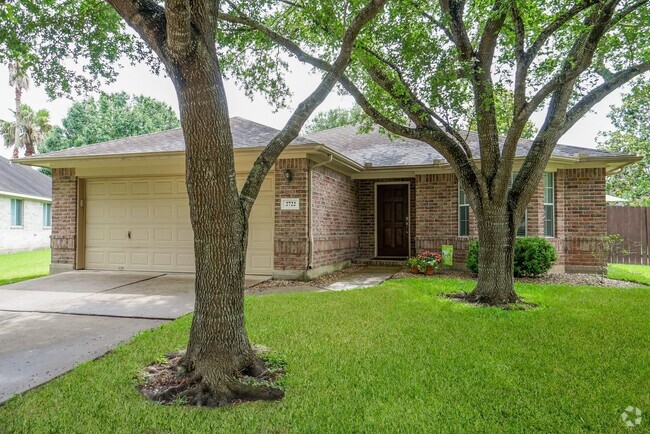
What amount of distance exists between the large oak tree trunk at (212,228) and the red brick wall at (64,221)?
8.28 m

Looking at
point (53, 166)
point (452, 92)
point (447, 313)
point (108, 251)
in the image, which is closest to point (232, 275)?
point (447, 313)

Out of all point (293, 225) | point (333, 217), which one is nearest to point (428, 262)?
point (333, 217)

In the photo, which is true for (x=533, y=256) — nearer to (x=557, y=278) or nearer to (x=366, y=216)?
(x=557, y=278)

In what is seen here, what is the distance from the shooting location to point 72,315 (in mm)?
5676

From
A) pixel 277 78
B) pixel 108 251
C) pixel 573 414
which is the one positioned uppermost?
pixel 277 78

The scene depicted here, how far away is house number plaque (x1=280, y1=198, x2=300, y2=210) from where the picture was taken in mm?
8781

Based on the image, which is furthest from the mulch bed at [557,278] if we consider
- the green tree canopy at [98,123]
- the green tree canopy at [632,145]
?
the green tree canopy at [98,123]

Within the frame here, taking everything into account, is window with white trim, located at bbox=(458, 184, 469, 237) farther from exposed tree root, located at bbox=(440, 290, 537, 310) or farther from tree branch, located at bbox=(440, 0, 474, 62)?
tree branch, located at bbox=(440, 0, 474, 62)

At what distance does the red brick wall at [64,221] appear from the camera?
999 cm

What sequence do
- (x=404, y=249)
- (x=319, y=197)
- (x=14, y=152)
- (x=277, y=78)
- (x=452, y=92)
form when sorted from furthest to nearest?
(x=14, y=152)
(x=404, y=249)
(x=319, y=197)
(x=277, y=78)
(x=452, y=92)

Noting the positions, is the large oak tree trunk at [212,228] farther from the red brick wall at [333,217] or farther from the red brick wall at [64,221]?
the red brick wall at [64,221]

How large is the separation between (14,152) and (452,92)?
34.9 m

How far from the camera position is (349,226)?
11695 mm

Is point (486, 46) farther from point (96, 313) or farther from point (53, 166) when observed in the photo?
point (53, 166)
